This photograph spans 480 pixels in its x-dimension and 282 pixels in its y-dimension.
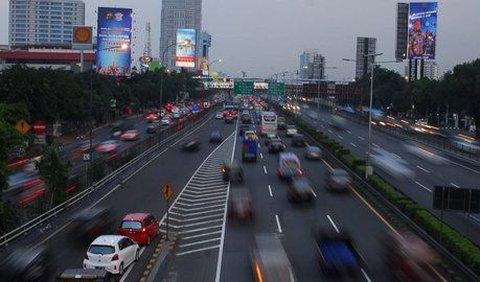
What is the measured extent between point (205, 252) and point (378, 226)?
1011 centimetres

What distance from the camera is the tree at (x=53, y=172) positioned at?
34.6 m

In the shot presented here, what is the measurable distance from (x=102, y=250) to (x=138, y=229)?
504 cm

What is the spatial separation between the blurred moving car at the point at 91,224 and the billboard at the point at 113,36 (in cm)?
8225

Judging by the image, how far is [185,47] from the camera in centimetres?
18425

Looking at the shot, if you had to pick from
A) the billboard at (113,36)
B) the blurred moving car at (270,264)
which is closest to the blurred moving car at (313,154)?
the blurred moving car at (270,264)

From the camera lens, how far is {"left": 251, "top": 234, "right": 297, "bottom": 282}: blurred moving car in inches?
829

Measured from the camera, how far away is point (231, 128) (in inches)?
3875

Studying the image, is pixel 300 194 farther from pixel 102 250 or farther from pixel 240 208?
pixel 102 250

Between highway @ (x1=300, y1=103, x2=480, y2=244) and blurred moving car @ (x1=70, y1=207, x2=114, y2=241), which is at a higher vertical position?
highway @ (x1=300, y1=103, x2=480, y2=244)

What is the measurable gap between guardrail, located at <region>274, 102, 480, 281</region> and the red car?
1212 centimetres

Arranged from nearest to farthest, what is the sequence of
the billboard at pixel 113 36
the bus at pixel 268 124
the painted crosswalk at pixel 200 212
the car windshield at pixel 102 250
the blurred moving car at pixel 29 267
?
the blurred moving car at pixel 29 267 < the car windshield at pixel 102 250 < the painted crosswalk at pixel 200 212 < the bus at pixel 268 124 < the billboard at pixel 113 36

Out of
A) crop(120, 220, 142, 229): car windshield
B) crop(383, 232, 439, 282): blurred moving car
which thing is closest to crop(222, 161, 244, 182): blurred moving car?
crop(120, 220, 142, 229): car windshield

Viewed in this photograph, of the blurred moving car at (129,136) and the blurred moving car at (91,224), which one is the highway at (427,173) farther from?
the blurred moving car at (129,136)

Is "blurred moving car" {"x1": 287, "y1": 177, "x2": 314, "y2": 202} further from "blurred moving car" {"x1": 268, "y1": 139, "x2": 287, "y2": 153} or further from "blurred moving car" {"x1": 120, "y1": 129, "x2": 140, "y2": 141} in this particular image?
"blurred moving car" {"x1": 120, "y1": 129, "x2": 140, "y2": 141}
